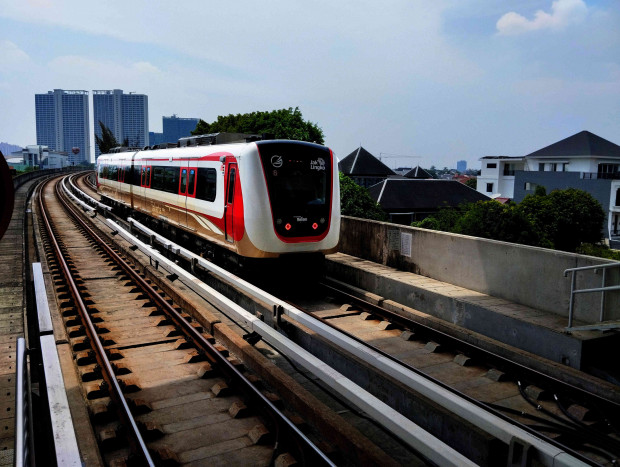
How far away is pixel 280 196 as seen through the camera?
34.7 ft

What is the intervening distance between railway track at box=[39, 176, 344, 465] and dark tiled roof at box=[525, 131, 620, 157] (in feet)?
191

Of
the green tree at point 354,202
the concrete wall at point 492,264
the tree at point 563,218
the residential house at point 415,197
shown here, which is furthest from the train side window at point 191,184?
the residential house at point 415,197

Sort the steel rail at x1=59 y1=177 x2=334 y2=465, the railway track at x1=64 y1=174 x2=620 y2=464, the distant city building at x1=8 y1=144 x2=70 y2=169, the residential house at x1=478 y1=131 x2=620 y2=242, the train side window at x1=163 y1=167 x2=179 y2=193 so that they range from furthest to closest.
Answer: the distant city building at x1=8 y1=144 x2=70 y2=169 → the residential house at x1=478 y1=131 x2=620 y2=242 → the train side window at x1=163 y1=167 x2=179 y2=193 → the railway track at x1=64 y1=174 x2=620 y2=464 → the steel rail at x1=59 y1=177 x2=334 y2=465

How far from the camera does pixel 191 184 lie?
46.2ft

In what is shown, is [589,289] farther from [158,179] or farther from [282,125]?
[282,125]

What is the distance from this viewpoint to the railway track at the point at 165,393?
5.15m

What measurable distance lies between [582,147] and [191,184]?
55.8 m

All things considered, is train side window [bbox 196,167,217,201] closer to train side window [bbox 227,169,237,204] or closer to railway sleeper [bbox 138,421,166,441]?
train side window [bbox 227,169,237,204]

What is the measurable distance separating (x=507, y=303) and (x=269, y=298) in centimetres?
390

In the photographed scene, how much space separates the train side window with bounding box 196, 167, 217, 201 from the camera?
1230cm

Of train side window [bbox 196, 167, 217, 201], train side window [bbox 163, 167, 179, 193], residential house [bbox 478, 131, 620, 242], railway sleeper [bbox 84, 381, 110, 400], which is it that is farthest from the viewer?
residential house [bbox 478, 131, 620, 242]

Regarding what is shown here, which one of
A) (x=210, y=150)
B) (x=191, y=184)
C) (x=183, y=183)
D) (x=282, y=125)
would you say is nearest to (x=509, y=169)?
(x=282, y=125)

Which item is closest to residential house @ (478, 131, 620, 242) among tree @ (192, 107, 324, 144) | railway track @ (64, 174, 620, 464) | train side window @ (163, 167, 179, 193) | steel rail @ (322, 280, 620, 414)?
tree @ (192, 107, 324, 144)

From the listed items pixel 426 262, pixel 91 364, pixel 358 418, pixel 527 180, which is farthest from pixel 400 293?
pixel 527 180
